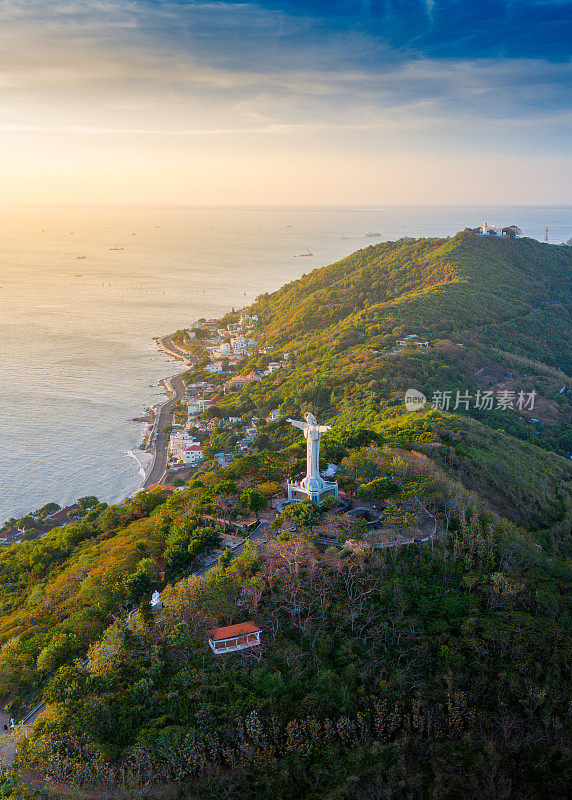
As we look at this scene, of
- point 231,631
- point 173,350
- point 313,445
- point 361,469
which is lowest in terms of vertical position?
point 173,350

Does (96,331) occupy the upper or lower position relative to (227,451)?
upper

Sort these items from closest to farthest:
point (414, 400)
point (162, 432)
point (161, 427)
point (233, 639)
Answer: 1. point (233, 639)
2. point (414, 400)
3. point (162, 432)
4. point (161, 427)

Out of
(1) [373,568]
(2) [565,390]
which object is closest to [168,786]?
(1) [373,568]

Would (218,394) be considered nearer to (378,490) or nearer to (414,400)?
(414,400)

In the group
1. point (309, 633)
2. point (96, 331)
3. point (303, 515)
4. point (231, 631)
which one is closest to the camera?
point (231, 631)

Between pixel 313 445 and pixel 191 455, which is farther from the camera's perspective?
pixel 191 455

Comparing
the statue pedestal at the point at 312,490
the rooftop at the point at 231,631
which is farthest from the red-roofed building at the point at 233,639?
the statue pedestal at the point at 312,490

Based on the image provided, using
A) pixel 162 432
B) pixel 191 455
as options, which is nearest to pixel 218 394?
pixel 162 432
